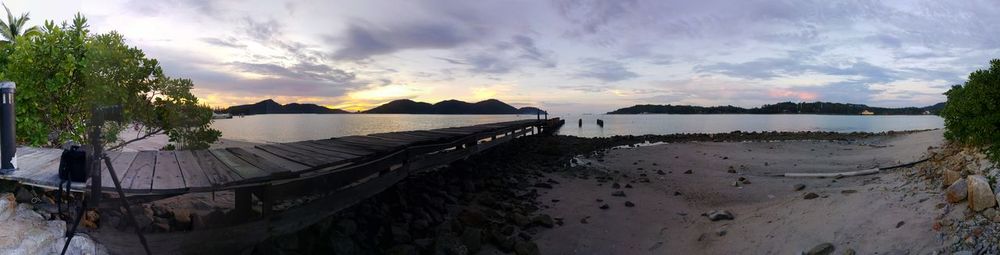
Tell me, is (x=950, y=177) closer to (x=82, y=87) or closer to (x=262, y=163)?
(x=262, y=163)

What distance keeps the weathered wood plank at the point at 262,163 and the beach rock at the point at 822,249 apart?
6.54 meters

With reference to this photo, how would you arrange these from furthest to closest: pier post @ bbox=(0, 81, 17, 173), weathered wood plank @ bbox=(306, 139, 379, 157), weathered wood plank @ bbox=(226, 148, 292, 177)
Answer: weathered wood plank @ bbox=(306, 139, 379, 157) < weathered wood plank @ bbox=(226, 148, 292, 177) < pier post @ bbox=(0, 81, 17, 173)

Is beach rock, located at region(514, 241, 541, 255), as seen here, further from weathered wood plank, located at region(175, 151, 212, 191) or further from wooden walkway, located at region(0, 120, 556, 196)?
weathered wood plank, located at region(175, 151, 212, 191)

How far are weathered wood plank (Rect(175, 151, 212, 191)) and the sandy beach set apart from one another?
15.2ft

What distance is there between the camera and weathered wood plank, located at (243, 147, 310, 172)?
542cm

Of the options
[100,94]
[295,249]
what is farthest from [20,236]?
[100,94]

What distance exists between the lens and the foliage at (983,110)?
21.7 ft

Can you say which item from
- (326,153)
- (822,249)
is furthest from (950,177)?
(326,153)

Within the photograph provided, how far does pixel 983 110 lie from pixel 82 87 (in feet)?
48.2

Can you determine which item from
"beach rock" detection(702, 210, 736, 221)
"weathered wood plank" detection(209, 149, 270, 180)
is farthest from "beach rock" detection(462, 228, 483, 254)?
"beach rock" detection(702, 210, 736, 221)

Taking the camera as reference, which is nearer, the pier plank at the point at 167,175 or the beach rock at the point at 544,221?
the pier plank at the point at 167,175

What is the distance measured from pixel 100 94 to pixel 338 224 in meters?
5.06

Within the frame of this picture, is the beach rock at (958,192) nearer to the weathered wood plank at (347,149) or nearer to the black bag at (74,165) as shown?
the weathered wood plank at (347,149)

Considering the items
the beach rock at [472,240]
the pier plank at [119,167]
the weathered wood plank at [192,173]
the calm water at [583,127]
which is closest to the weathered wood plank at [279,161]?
the weathered wood plank at [192,173]
